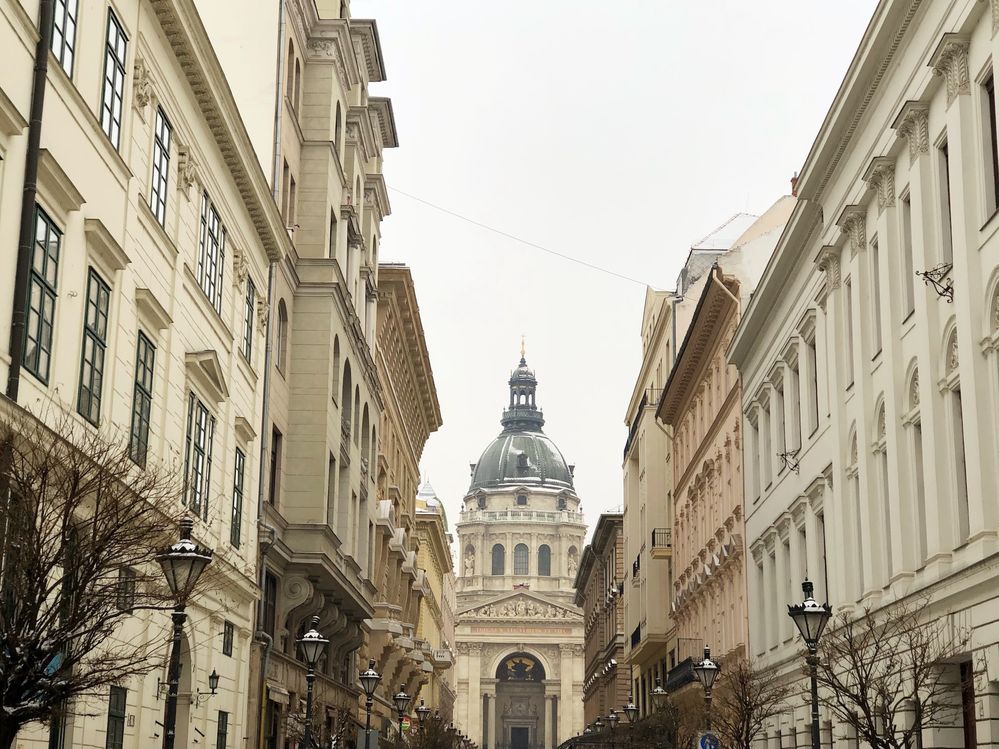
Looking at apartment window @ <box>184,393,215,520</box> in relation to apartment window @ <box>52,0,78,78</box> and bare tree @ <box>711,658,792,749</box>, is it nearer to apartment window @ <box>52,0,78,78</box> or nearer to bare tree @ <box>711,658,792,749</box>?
apartment window @ <box>52,0,78,78</box>

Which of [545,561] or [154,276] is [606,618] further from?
[545,561]

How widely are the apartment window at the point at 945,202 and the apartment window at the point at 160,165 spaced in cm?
1169

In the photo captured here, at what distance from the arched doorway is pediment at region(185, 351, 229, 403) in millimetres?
149232

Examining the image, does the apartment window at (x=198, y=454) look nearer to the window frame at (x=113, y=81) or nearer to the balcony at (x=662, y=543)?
the window frame at (x=113, y=81)

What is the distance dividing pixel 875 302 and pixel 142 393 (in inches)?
487

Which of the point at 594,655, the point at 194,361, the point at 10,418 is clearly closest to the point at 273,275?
the point at 194,361

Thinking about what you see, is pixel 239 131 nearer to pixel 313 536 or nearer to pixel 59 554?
pixel 313 536

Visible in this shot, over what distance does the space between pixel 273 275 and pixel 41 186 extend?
57.9ft

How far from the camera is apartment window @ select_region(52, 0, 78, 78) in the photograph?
61.3 ft

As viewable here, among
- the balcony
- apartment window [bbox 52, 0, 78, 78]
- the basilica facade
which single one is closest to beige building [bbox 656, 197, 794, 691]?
the balcony

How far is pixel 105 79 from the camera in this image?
69.4 feet

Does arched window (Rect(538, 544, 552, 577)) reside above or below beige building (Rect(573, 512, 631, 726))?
above

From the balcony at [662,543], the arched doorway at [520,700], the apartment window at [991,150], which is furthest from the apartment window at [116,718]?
the arched doorway at [520,700]

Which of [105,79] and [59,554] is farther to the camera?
[105,79]
